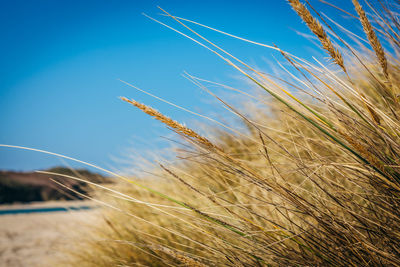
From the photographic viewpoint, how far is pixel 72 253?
1979 millimetres

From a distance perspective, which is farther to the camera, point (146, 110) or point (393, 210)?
point (393, 210)

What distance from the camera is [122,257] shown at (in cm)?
159

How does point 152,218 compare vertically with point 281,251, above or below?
below

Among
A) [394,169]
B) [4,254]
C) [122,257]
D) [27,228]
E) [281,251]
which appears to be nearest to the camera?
[394,169]

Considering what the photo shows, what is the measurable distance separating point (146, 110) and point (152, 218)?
1652 millimetres

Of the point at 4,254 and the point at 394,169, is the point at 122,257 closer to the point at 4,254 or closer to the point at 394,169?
the point at 394,169

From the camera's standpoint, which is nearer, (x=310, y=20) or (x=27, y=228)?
(x=310, y=20)

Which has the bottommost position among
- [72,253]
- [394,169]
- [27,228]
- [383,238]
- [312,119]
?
[27,228]

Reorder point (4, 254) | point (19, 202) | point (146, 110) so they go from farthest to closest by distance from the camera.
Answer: point (19, 202), point (4, 254), point (146, 110)

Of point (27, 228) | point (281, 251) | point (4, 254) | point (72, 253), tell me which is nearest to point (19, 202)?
point (27, 228)

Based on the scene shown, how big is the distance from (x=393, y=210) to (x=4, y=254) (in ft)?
16.0

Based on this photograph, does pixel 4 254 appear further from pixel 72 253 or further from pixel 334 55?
pixel 334 55

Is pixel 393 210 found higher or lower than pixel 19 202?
higher

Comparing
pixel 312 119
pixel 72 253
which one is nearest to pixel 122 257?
pixel 72 253
